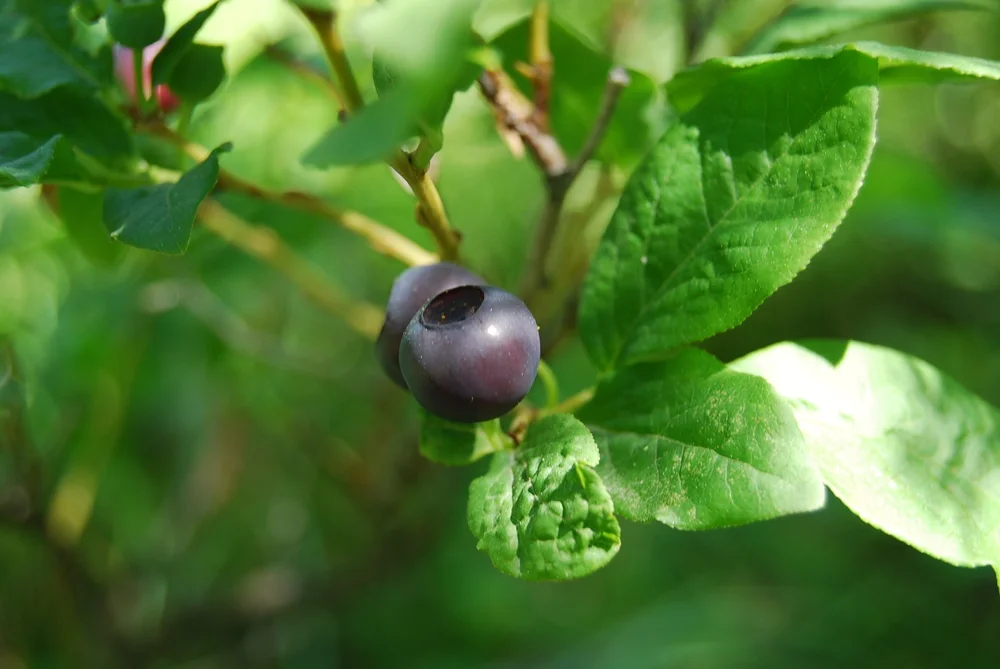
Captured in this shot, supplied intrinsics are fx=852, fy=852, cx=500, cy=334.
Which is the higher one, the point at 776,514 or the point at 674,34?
the point at 776,514

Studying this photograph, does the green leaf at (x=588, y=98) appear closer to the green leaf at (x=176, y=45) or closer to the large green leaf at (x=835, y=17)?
the large green leaf at (x=835, y=17)

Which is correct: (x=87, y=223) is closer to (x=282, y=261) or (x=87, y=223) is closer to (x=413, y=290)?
(x=282, y=261)

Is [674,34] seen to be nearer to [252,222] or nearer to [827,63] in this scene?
[252,222]

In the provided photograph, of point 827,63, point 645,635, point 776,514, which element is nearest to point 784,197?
point 827,63

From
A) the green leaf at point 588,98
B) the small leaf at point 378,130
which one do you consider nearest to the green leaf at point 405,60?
the small leaf at point 378,130

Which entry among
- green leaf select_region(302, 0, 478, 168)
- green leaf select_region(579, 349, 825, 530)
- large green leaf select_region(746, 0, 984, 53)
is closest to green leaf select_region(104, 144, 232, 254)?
green leaf select_region(302, 0, 478, 168)

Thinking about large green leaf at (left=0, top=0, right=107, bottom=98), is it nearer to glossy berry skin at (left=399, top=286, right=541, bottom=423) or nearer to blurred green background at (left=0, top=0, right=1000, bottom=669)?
glossy berry skin at (left=399, top=286, right=541, bottom=423)

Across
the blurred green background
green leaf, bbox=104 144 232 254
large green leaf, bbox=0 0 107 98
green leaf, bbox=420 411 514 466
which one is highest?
large green leaf, bbox=0 0 107 98
